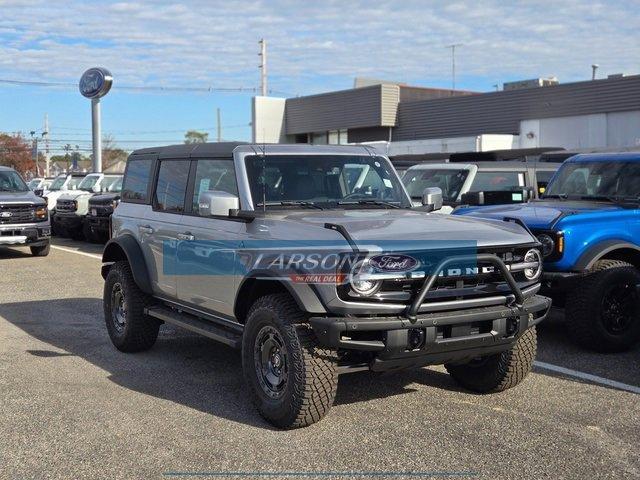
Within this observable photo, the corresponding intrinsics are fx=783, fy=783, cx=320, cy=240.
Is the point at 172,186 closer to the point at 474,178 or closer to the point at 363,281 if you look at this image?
the point at 363,281

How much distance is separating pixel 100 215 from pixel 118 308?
1119 cm

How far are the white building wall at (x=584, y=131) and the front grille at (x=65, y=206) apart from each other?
1741cm

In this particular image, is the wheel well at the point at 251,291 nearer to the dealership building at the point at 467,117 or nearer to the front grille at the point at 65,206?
the front grille at the point at 65,206

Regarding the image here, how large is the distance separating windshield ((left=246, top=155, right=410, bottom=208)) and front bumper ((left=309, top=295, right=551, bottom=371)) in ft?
5.00

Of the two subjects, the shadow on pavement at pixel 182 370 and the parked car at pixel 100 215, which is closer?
the shadow on pavement at pixel 182 370

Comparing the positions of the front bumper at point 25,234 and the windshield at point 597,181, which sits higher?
the windshield at point 597,181

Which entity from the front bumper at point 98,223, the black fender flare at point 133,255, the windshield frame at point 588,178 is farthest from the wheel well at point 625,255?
the front bumper at point 98,223

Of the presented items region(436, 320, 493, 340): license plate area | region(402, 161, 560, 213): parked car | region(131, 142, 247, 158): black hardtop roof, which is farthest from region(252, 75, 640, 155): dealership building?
region(436, 320, 493, 340): license plate area

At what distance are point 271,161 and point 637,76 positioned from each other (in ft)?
78.0

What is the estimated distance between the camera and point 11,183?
1706 centimetres

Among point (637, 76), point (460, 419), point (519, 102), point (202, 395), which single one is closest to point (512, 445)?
point (460, 419)

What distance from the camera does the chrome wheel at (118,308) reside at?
7.60m

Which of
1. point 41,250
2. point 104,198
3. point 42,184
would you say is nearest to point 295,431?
point 41,250

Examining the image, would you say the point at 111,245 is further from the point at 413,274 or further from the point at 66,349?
the point at 413,274
